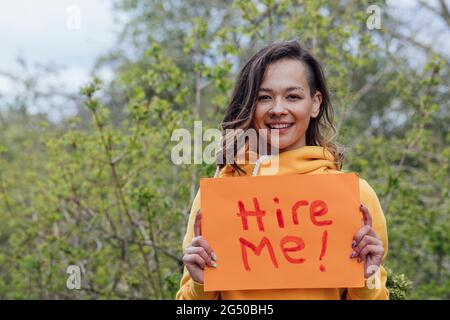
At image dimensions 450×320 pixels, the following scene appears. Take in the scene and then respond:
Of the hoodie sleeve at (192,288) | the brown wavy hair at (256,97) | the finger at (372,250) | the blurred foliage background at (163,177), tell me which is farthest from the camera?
the blurred foliage background at (163,177)

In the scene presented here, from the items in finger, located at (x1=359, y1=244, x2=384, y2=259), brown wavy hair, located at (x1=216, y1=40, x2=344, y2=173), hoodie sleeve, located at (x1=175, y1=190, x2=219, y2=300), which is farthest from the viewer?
brown wavy hair, located at (x1=216, y1=40, x2=344, y2=173)

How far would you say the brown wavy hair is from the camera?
6.72ft

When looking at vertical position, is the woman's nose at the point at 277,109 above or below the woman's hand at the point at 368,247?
above

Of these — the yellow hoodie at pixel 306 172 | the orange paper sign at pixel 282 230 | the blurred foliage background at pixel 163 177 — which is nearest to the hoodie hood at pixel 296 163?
the yellow hoodie at pixel 306 172

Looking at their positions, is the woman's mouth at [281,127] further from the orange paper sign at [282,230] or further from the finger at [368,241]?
the finger at [368,241]

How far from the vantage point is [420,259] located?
580 centimetres

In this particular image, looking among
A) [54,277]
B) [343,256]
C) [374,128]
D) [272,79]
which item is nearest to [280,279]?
Result: [343,256]

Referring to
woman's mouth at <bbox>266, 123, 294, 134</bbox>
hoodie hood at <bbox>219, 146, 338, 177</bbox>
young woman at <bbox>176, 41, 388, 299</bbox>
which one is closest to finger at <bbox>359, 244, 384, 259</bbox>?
young woman at <bbox>176, 41, 388, 299</bbox>

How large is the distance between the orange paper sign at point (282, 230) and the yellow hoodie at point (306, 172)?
5 cm

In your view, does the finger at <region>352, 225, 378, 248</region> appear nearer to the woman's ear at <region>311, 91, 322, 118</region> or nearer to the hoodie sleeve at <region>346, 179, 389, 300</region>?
the hoodie sleeve at <region>346, 179, 389, 300</region>

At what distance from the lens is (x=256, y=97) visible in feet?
6.67

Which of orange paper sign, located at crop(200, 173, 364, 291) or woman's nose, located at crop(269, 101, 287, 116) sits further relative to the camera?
Answer: woman's nose, located at crop(269, 101, 287, 116)

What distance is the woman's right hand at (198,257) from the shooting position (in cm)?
188

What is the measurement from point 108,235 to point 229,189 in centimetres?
313
